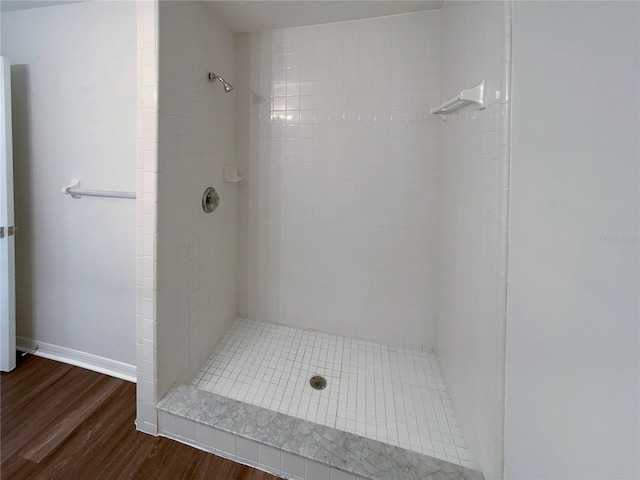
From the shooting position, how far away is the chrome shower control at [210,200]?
1.61 meters

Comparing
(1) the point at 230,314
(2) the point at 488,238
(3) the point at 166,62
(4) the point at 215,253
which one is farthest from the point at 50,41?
(2) the point at 488,238

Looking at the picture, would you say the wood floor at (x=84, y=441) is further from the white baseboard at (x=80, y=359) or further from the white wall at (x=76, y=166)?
the white wall at (x=76, y=166)

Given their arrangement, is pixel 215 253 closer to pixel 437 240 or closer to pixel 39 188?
pixel 39 188

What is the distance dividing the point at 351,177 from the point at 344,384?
48.3 inches

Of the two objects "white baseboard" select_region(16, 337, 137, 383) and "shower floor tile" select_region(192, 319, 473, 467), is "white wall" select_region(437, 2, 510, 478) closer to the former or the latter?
"shower floor tile" select_region(192, 319, 473, 467)

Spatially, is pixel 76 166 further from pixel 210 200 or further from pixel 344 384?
pixel 344 384

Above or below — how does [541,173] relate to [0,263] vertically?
above

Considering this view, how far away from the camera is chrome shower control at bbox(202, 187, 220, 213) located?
161cm

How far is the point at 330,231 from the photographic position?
75.2 inches

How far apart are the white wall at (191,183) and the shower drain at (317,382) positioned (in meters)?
0.66

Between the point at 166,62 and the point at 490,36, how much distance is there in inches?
50.5

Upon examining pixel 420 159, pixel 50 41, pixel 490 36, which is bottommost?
pixel 420 159

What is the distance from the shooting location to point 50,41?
1.62 metres

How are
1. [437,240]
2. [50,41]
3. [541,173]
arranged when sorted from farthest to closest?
[437,240]
[50,41]
[541,173]
